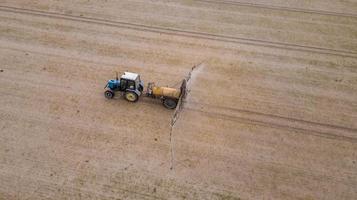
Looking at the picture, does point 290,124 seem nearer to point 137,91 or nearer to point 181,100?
point 181,100

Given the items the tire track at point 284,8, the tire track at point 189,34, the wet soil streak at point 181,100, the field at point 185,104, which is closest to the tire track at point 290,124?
the field at point 185,104

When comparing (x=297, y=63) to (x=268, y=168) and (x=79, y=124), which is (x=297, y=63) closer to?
(x=268, y=168)

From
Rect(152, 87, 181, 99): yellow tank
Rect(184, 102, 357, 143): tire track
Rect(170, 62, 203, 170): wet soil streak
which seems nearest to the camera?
Rect(170, 62, 203, 170): wet soil streak

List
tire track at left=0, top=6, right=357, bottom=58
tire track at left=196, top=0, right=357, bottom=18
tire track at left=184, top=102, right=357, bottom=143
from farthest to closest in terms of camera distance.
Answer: tire track at left=196, top=0, right=357, bottom=18 < tire track at left=0, top=6, right=357, bottom=58 < tire track at left=184, top=102, right=357, bottom=143

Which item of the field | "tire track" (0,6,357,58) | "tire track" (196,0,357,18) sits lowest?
the field

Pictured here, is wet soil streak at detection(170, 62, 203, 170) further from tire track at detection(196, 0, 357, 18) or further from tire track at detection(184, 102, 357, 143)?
tire track at detection(196, 0, 357, 18)

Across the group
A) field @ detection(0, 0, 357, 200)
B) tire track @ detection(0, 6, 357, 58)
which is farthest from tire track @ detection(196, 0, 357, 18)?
tire track @ detection(0, 6, 357, 58)

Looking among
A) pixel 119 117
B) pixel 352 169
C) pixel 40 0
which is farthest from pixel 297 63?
pixel 40 0

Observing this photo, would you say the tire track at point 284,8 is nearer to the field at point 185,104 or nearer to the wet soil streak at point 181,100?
the field at point 185,104
